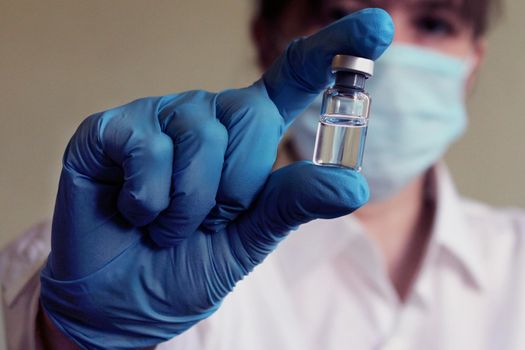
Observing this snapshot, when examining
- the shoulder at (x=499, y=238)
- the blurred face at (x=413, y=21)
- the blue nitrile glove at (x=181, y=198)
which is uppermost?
the blurred face at (x=413, y=21)

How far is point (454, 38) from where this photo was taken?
1001 millimetres

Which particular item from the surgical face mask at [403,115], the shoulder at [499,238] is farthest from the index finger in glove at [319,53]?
the shoulder at [499,238]

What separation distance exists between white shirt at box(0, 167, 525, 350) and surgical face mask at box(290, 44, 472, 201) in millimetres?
136

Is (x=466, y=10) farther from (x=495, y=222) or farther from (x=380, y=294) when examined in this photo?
(x=380, y=294)

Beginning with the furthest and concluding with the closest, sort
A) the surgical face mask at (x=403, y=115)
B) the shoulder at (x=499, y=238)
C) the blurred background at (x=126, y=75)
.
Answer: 1. the blurred background at (x=126, y=75)
2. the shoulder at (x=499, y=238)
3. the surgical face mask at (x=403, y=115)

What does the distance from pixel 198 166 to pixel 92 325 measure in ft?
0.58

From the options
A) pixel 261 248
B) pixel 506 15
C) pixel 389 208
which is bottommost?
pixel 389 208

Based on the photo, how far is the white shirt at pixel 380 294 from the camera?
91cm

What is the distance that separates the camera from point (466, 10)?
101 cm

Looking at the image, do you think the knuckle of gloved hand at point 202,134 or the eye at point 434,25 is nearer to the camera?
A: the knuckle of gloved hand at point 202,134

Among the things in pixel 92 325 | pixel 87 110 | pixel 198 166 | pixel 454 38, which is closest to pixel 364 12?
pixel 198 166

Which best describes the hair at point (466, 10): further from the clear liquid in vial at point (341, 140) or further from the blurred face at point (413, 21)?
the clear liquid in vial at point (341, 140)

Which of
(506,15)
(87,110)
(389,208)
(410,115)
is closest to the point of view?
(410,115)

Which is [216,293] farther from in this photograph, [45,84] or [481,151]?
[481,151]
